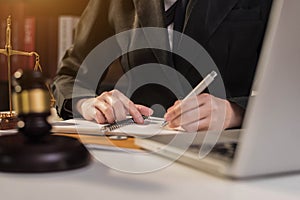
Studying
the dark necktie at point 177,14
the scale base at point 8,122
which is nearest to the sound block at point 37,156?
the scale base at point 8,122

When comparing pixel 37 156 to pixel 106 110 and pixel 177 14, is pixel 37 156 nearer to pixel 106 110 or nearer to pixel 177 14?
pixel 106 110

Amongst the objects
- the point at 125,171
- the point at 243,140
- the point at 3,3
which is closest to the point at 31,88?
the point at 125,171

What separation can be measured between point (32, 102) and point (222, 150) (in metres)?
0.25

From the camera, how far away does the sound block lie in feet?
1.97

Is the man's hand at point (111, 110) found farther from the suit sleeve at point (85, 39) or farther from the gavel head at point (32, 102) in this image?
the gavel head at point (32, 102)

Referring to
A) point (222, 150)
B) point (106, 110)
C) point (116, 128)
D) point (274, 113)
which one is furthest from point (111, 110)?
point (274, 113)

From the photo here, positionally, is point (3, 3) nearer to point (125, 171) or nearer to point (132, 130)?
point (132, 130)

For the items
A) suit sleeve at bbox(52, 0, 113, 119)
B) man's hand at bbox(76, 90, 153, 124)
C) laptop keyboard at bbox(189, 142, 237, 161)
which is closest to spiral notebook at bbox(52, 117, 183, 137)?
man's hand at bbox(76, 90, 153, 124)

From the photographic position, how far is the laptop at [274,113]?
1.71ft

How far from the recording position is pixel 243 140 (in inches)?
21.4

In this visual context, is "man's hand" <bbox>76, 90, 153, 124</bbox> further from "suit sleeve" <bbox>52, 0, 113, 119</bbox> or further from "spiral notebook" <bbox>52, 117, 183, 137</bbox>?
"suit sleeve" <bbox>52, 0, 113, 119</bbox>

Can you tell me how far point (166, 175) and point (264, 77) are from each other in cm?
18

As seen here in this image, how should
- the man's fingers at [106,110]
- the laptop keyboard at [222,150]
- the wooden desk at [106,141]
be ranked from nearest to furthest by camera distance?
1. the laptop keyboard at [222,150]
2. the wooden desk at [106,141]
3. the man's fingers at [106,110]

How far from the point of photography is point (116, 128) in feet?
3.18
